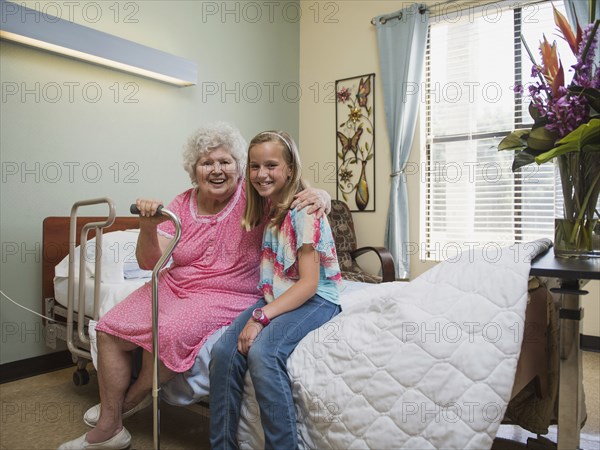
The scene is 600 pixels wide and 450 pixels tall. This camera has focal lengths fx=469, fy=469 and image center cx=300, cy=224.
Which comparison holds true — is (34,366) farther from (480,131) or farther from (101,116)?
(480,131)

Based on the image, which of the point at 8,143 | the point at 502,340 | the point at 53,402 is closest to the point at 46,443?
the point at 53,402

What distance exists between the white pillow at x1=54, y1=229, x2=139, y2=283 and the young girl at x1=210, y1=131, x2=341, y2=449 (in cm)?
97

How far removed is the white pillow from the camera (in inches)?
91.8

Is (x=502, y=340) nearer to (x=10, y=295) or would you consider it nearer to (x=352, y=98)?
(x=10, y=295)

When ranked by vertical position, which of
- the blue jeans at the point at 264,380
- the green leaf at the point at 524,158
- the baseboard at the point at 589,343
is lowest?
the blue jeans at the point at 264,380

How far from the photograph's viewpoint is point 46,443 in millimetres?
1790

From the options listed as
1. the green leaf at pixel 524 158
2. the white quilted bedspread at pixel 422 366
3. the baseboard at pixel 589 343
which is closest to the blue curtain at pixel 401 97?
the green leaf at pixel 524 158

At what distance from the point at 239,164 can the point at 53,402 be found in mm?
1457

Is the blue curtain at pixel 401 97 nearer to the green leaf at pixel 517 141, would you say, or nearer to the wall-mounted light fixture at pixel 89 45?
the wall-mounted light fixture at pixel 89 45

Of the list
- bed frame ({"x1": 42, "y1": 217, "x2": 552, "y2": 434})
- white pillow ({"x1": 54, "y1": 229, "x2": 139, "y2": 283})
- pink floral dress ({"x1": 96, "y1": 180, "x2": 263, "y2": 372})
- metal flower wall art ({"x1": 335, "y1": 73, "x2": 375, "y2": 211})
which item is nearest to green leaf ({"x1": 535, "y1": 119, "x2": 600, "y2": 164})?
bed frame ({"x1": 42, "y1": 217, "x2": 552, "y2": 434})

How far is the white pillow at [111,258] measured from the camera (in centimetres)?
233

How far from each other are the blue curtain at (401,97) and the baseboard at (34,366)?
93.3 inches

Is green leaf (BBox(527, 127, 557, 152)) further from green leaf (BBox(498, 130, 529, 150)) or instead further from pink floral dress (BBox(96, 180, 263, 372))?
pink floral dress (BBox(96, 180, 263, 372))

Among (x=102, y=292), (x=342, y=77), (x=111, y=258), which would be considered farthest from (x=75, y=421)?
(x=342, y=77)
